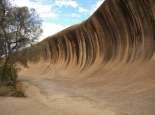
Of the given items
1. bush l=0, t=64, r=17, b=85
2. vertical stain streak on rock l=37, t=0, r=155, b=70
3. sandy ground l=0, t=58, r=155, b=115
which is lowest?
sandy ground l=0, t=58, r=155, b=115

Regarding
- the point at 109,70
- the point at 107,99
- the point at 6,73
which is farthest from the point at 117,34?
the point at 107,99

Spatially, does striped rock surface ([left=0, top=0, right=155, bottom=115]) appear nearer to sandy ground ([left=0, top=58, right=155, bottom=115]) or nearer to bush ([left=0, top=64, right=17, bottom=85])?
sandy ground ([left=0, top=58, right=155, bottom=115])

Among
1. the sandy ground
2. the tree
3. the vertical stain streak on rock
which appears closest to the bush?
the tree

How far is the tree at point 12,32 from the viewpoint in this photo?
27.6 meters

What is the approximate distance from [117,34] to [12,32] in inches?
355

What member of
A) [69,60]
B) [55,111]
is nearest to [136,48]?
[55,111]

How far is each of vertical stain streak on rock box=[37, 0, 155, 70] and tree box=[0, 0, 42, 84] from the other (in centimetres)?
648

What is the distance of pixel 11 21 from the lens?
92.4 ft

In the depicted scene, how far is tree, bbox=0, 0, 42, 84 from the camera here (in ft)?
90.6

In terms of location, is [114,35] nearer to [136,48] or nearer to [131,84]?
[136,48]

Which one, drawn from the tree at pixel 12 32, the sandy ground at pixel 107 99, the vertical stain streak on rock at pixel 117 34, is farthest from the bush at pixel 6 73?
the vertical stain streak on rock at pixel 117 34

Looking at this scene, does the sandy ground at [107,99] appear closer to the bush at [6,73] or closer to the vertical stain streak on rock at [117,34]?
the vertical stain streak on rock at [117,34]

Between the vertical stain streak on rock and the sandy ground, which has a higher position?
the vertical stain streak on rock

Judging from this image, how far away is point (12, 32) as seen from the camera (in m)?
28.7
